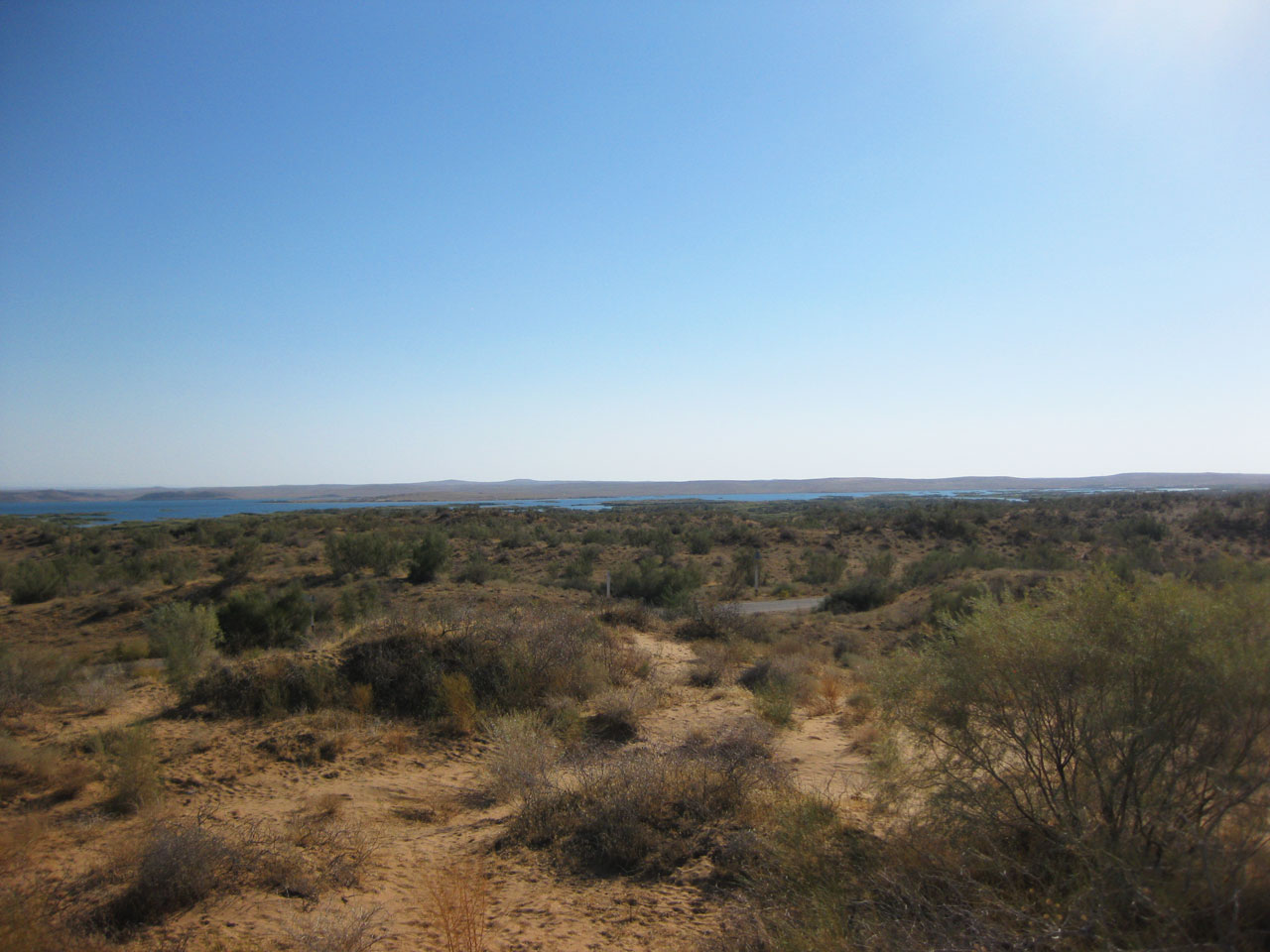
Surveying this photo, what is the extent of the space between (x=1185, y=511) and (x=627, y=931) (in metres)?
71.7

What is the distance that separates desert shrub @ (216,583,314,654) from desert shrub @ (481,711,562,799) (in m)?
10.8

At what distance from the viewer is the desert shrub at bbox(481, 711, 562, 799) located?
809 cm

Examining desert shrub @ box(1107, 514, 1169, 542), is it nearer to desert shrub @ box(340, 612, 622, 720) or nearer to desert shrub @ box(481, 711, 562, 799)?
desert shrub @ box(340, 612, 622, 720)

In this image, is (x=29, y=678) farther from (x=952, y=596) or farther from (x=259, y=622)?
(x=952, y=596)

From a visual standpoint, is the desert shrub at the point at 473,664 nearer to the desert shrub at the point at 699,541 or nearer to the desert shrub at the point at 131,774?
the desert shrub at the point at 131,774

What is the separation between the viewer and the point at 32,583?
86.9ft

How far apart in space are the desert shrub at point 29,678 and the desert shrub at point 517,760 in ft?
24.9

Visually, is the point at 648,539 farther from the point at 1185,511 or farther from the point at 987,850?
the point at 1185,511

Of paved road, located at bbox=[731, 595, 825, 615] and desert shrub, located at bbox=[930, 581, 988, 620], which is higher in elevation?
Answer: desert shrub, located at bbox=[930, 581, 988, 620]

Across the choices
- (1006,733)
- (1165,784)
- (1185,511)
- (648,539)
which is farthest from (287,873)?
(1185,511)

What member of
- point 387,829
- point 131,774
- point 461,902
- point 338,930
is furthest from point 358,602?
point 338,930

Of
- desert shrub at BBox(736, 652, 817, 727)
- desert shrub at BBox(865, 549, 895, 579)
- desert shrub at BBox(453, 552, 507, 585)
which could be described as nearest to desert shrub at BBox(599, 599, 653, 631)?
desert shrub at BBox(736, 652, 817, 727)

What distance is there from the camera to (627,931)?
557 centimetres

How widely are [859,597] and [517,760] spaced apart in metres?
21.5
